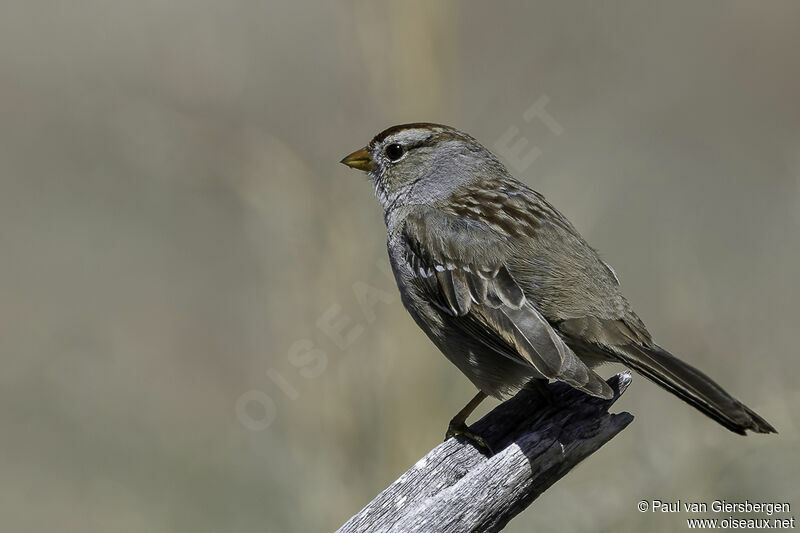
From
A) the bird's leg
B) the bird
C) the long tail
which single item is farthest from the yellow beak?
the long tail

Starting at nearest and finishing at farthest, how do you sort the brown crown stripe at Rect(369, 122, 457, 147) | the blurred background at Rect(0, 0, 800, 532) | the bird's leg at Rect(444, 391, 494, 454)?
the bird's leg at Rect(444, 391, 494, 454) < the blurred background at Rect(0, 0, 800, 532) < the brown crown stripe at Rect(369, 122, 457, 147)

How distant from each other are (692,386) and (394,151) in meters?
1.91

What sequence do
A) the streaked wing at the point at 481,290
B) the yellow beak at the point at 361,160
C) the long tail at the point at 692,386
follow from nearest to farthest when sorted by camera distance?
the long tail at the point at 692,386, the streaked wing at the point at 481,290, the yellow beak at the point at 361,160

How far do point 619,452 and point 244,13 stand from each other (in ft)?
17.4

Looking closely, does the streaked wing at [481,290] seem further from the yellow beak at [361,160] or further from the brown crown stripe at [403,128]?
the yellow beak at [361,160]

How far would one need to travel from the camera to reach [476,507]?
301cm

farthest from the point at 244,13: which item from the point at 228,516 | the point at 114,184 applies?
the point at 228,516

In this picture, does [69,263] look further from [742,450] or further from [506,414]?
[742,450]

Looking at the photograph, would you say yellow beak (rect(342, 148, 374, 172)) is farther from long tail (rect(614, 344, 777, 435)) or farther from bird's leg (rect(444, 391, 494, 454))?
long tail (rect(614, 344, 777, 435))

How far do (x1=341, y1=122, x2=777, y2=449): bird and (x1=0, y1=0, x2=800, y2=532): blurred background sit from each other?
0.19 m

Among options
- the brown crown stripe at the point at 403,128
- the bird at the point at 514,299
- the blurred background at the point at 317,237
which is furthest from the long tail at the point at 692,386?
the brown crown stripe at the point at 403,128

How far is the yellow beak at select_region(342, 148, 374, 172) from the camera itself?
15.6 feet

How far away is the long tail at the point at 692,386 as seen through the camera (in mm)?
3234

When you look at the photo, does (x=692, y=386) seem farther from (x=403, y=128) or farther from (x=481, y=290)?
(x=403, y=128)
